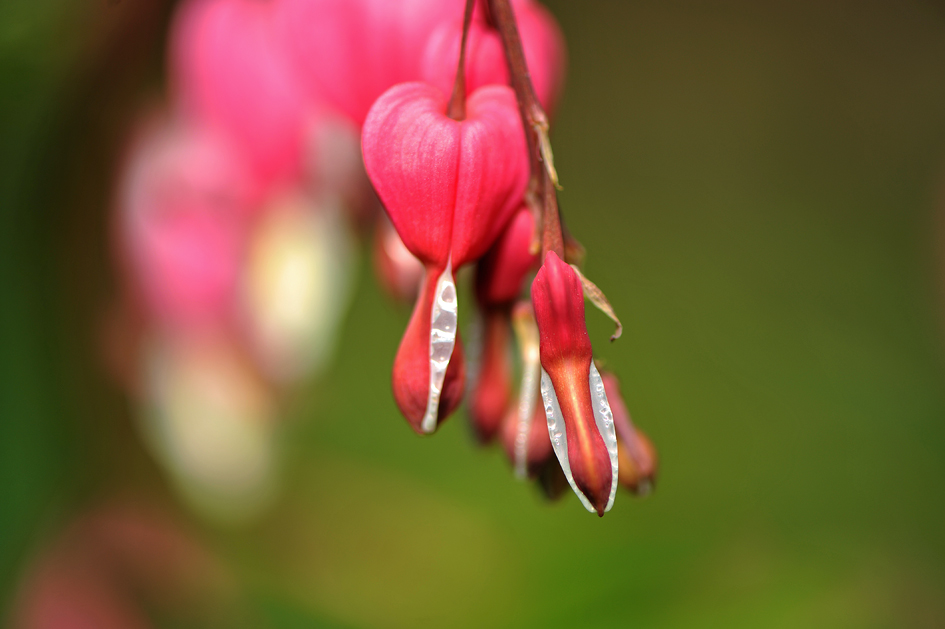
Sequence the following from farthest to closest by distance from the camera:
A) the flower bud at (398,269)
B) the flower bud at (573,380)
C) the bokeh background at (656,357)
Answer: the bokeh background at (656,357), the flower bud at (398,269), the flower bud at (573,380)

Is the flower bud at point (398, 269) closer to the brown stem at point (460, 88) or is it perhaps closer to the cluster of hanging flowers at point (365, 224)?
the cluster of hanging flowers at point (365, 224)

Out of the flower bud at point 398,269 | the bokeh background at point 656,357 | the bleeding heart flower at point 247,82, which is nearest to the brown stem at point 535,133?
the flower bud at point 398,269

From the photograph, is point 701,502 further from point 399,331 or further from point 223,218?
point 223,218

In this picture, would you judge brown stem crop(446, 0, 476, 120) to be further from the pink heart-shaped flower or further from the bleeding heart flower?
the bleeding heart flower

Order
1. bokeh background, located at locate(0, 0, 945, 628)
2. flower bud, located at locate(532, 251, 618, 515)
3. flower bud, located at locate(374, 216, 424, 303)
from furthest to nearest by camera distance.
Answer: bokeh background, located at locate(0, 0, 945, 628) < flower bud, located at locate(374, 216, 424, 303) < flower bud, located at locate(532, 251, 618, 515)

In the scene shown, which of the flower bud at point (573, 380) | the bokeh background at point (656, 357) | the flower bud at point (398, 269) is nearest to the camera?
the flower bud at point (573, 380)

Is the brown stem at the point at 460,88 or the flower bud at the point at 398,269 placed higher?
the brown stem at the point at 460,88

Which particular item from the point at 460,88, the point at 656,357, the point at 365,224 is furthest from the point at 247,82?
the point at 656,357

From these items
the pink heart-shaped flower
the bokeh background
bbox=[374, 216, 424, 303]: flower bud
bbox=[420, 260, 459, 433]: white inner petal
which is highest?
the pink heart-shaped flower

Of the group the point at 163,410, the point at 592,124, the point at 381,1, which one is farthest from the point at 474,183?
the point at 592,124

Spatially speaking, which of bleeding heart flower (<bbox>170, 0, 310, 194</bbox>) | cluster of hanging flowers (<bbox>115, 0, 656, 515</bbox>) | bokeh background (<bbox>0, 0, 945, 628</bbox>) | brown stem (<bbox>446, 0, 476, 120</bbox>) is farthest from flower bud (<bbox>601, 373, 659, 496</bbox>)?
bokeh background (<bbox>0, 0, 945, 628</bbox>)
